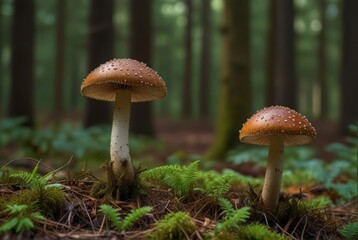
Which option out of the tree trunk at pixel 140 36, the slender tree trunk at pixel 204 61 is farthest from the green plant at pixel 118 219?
the slender tree trunk at pixel 204 61

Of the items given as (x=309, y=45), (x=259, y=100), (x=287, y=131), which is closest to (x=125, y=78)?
(x=287, y=131)

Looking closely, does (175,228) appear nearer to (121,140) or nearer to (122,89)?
(121,140)

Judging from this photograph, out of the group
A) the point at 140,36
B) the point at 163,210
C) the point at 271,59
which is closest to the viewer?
the point at 163,210

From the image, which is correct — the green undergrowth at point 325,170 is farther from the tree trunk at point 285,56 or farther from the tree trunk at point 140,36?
the tree trunk at point 140,36

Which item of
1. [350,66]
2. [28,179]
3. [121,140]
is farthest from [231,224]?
[350,66]

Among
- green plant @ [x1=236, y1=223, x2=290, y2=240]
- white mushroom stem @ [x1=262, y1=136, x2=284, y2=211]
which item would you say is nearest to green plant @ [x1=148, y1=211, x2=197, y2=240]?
green plant @ [x1=236, y1=223, x2=290, y2=240]

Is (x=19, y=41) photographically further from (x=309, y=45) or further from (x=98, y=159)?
(x=309, y=45)
